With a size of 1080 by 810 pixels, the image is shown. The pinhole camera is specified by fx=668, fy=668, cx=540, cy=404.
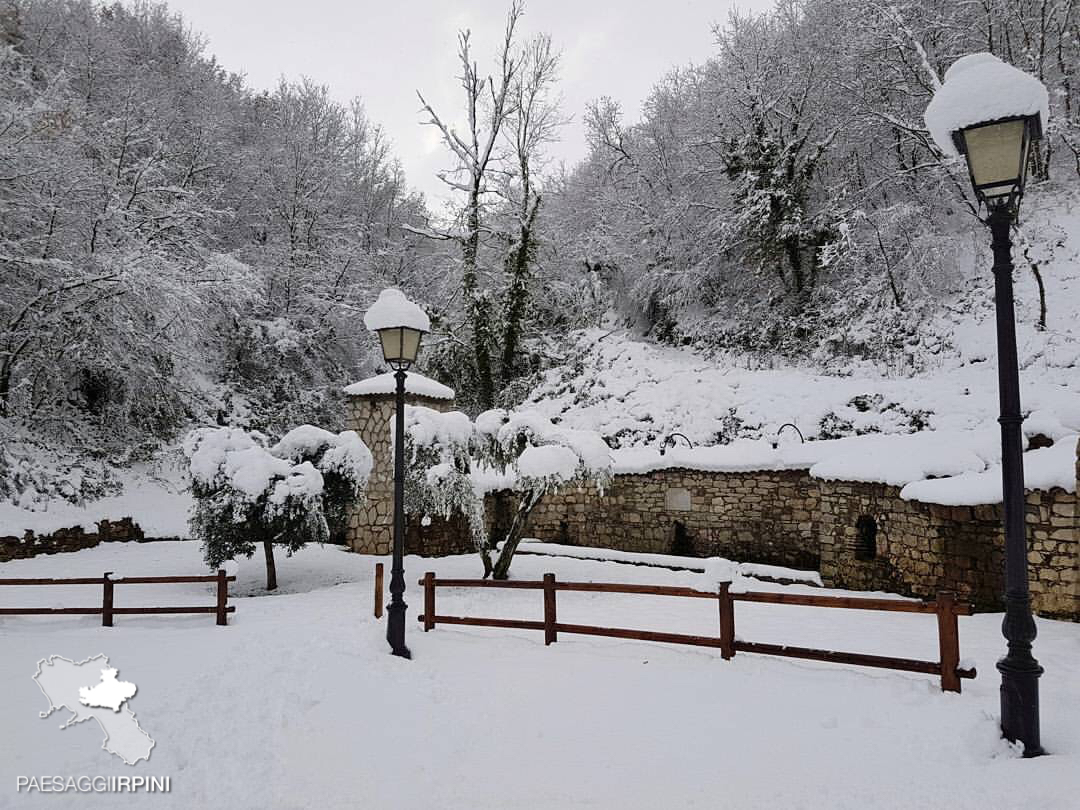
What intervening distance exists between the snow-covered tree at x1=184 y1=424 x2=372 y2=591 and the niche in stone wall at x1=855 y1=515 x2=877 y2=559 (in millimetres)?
7590

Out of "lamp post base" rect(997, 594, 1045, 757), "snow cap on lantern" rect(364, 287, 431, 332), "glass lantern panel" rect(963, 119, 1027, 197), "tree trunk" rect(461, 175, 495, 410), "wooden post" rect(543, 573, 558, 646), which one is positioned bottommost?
"wooden post" rect(543, 573, 558, 646)

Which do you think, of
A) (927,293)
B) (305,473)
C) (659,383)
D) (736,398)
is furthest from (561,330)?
(305,473)

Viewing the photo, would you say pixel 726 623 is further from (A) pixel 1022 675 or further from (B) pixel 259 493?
(B) pixel 259 493

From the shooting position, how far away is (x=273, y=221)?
2025 centimetres

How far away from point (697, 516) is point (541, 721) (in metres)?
8.06

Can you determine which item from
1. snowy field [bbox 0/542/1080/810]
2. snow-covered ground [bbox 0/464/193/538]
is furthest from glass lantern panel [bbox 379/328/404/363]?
snow-covered ground [bbox 0/464/193/538]

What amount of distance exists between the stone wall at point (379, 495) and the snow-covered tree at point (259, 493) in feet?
7.83

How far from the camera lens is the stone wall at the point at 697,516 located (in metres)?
11.2

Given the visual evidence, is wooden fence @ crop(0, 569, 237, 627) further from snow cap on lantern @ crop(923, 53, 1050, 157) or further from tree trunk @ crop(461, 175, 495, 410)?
tree trunk @ crop(461, 175, 495, 410)

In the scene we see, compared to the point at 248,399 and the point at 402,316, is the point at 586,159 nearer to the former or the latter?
the point at 248,399

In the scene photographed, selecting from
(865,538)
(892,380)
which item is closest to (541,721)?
(865,538)

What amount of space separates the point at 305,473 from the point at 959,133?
925cm

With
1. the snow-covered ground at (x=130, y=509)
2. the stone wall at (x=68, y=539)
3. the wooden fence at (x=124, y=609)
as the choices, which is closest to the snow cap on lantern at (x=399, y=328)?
the wooden fence at (x=124, y=609)

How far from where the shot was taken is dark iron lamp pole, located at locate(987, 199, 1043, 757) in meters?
3.61
